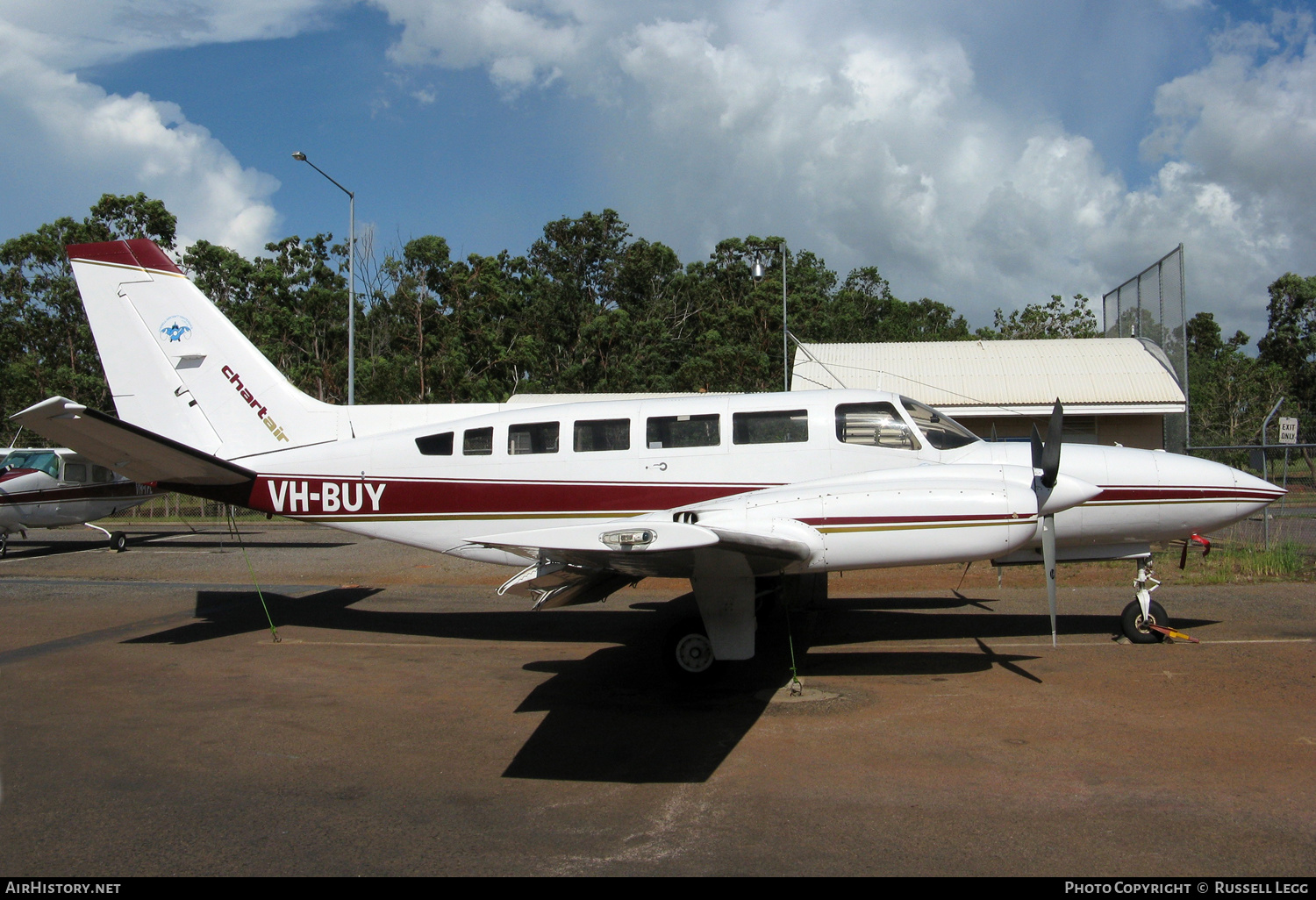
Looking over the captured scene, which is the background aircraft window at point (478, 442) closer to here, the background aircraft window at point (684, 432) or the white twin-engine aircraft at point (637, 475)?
the white twin-engine aircraft at point (637, 475)

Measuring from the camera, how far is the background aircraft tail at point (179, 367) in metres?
10.3

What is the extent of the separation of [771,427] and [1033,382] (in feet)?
43.1

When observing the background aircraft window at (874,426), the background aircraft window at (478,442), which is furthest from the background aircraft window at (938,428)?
the background aircraft window at (478,442)

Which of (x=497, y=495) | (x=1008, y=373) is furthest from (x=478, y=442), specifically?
(x=1008, y=373)

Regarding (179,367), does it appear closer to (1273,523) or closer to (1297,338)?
(1273,523)

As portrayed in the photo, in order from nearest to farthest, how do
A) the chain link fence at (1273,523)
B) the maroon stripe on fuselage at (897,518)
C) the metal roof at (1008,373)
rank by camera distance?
1. the maroon stripe on fuselage at (897,518)
2. the chain link fence at (1273,523)
3. the metal roof at (1008,373)

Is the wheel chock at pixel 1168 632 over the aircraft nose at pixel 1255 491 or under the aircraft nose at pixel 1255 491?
under

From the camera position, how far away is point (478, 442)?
9.41 m

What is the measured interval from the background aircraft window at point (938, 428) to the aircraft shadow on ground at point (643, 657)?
86.5 inches

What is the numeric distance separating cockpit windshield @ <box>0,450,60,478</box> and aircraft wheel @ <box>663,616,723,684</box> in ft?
57.2

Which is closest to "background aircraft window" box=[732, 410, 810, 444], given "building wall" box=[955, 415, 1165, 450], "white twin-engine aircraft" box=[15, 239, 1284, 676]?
"white twin-engine aircraft" box=[15, 239, 1284, 676]

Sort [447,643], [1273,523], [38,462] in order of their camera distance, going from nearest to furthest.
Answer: [447,643] → [1273,523] → [38,462]

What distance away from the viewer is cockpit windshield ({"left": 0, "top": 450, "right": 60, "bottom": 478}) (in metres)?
18.6
